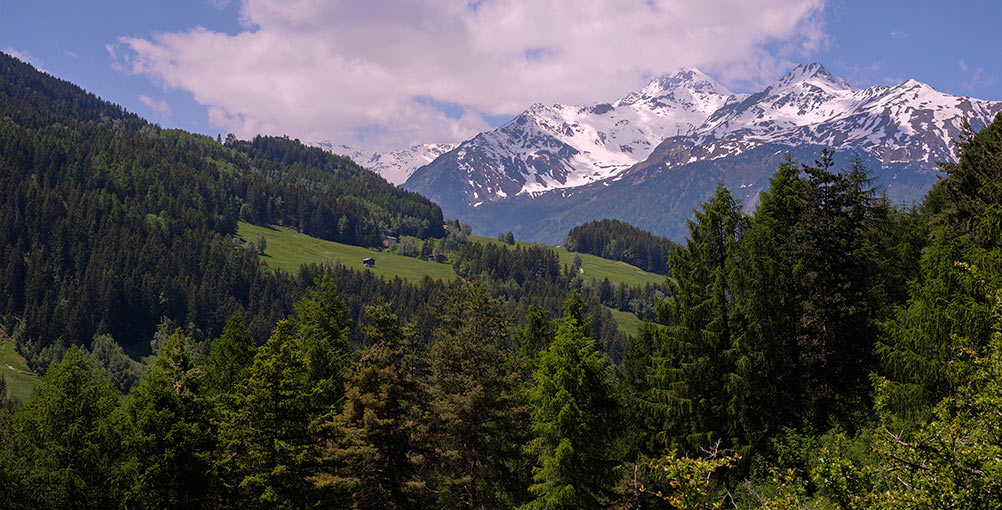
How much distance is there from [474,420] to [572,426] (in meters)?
6.38

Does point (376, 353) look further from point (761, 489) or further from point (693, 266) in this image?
point (761, 489)

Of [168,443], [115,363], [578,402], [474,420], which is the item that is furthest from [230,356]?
[115,363]

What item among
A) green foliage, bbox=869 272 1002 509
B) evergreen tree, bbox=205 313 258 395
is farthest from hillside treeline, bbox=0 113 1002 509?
green foliage, bbox=869 272 1002 509

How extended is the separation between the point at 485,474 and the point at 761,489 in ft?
45.2

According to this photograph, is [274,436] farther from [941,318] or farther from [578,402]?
[941,318]

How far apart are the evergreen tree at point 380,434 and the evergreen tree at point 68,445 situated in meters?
12.4

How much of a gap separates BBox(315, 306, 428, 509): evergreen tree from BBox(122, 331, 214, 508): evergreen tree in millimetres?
7857

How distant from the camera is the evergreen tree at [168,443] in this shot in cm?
3128

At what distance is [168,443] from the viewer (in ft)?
104

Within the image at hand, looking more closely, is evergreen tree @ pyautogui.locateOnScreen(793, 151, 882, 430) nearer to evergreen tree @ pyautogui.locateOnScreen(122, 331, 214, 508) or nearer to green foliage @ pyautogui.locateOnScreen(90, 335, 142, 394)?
evergreen tree @ pyautogui.locateOnScreen(122, 331, 214, 508)

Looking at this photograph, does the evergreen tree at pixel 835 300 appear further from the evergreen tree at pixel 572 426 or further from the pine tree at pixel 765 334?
the evergreen tree at pixel 572 426

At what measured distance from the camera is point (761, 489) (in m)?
28.9

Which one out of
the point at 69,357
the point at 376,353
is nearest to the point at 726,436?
the point at 376,353

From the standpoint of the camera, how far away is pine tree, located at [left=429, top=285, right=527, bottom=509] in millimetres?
31344
